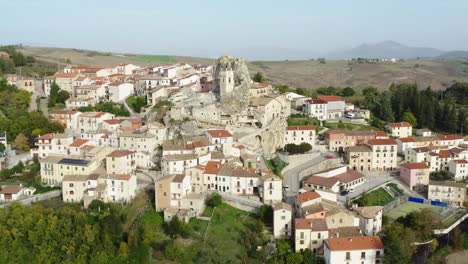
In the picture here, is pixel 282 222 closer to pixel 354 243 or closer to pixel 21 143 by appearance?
pixel 354 243

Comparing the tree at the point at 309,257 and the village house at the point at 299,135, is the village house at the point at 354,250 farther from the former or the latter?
the village house at the point at 299,135

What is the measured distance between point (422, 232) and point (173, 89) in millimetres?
29105

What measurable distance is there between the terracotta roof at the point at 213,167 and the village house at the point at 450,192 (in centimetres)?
1772

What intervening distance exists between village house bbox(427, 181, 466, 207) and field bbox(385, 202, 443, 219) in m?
1.21

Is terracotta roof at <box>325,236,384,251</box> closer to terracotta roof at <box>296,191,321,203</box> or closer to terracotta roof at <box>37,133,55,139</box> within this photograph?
terracotta roof at <box>296,191,321,203</box>

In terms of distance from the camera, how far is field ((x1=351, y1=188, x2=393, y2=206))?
3496 cm

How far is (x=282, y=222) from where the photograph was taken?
1207 inches

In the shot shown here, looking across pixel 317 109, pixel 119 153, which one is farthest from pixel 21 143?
pixel 317 109

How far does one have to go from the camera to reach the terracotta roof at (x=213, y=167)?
116 feet

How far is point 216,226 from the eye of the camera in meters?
31.5

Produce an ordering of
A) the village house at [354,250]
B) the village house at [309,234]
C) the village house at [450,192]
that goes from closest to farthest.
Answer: the village house at [354,250] → the village house at [309,234] → the village house at [450,192]

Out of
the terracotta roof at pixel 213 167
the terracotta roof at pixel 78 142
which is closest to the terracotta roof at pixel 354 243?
the terracotta roof at pixel 213 167

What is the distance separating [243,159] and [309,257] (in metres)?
12.5

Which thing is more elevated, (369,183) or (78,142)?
(78,142)
